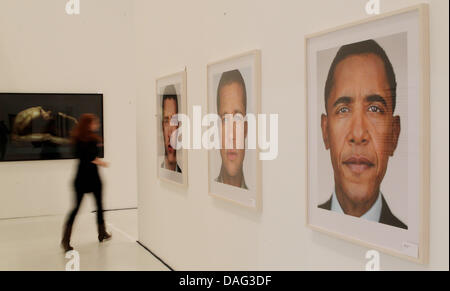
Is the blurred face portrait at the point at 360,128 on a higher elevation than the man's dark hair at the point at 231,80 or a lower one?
lower

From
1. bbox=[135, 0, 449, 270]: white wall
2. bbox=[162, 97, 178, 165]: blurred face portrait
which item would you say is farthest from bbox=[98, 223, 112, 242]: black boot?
bbox=[162, 97, 178, 165]: blurred face portrait

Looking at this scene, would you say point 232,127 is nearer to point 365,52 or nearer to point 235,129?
point 235,129

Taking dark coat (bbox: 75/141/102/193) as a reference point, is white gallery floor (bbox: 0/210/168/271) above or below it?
below

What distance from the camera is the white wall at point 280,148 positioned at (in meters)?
1.71

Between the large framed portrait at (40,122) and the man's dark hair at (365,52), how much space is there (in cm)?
654

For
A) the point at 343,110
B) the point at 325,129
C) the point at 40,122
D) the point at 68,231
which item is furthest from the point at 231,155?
the point at 40,122

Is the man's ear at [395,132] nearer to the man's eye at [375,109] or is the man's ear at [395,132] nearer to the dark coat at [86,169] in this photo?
the man's eye at [375,109]

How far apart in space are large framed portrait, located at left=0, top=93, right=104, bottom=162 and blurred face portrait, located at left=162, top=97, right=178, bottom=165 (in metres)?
3.90

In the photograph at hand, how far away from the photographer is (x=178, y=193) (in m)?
4.33

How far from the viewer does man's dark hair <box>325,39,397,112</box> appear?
1.84m

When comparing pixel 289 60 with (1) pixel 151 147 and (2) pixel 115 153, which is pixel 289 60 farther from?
(2) pixel 115 153

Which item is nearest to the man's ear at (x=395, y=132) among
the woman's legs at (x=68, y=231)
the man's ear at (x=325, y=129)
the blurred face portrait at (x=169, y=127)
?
the man's ear at (x=325, y=129)

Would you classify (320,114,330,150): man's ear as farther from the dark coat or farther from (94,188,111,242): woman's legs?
(94,188,111,242): woman's legs

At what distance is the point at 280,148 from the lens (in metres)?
2.65
